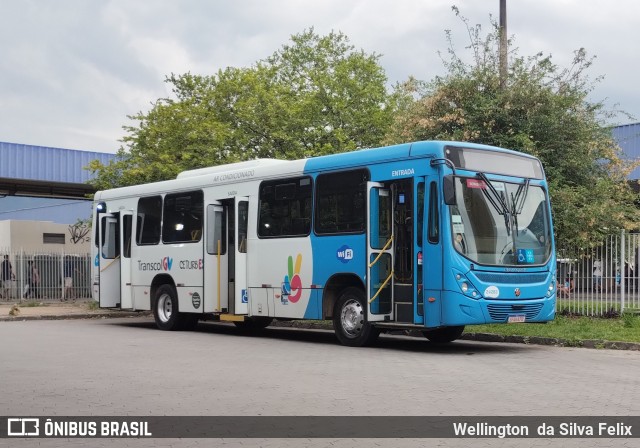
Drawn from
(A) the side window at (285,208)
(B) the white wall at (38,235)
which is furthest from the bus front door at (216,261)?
(B) the white wall at (38,235)

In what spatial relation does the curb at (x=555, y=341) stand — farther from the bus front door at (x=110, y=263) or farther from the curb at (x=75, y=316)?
the curb at (x=75, y=316)

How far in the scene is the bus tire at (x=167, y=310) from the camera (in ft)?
67.6

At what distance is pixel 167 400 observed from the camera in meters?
9.52

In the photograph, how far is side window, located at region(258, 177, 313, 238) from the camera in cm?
1705

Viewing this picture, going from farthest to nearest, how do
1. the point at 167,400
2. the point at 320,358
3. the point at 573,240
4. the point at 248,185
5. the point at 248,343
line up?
the point at 573,240
the point at 248,185
the point at 248,343
the point at 320,358
the point at 167,400

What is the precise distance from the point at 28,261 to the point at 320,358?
23129mm

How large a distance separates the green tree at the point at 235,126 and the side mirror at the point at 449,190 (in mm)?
15422

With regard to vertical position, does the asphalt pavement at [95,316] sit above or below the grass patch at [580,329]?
below

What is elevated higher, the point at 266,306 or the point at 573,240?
the point at 573,240

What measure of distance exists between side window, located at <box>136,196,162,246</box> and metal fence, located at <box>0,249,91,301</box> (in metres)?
13.8

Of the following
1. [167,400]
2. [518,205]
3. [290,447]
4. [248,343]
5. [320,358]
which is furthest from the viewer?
[248,343]

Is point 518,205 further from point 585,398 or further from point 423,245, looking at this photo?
point 585,398

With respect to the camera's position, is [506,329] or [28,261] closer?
[506,329]

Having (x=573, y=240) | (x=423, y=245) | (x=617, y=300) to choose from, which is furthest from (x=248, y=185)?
(x=617, y=300)
